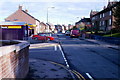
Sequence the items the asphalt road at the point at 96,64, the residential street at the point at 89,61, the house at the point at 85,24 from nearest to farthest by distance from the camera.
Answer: the asphalt road at the point at 96,64 → the residential street at the point at 89,61 → the house at the point at 85,24

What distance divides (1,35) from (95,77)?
2382 cm

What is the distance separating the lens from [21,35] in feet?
99.2

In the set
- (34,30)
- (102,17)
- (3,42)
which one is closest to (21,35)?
(3,42)

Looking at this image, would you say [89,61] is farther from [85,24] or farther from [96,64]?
[85,24]

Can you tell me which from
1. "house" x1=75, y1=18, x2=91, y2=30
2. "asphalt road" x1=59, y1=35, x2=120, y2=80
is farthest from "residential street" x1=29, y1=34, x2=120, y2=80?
"house" x1=75, y1=18, x2=91, y2=30

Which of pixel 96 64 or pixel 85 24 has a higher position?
pixel 85 24

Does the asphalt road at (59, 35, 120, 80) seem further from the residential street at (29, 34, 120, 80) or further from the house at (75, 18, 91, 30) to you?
the house at (75, 18, 91, 30)

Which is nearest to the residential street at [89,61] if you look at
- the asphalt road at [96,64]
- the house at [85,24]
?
the asphalt road at [96,64]

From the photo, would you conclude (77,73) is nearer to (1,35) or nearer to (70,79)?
(70,79)

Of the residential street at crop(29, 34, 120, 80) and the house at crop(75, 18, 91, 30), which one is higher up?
the house at crop(75, 18, 91, 30)

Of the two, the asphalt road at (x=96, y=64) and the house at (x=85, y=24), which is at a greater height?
the house at (x=85, y=24)

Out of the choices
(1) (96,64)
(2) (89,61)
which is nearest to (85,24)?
(2) (89,61)

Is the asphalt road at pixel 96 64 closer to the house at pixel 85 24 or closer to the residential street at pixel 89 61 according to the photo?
the residential street at pixel 89 61

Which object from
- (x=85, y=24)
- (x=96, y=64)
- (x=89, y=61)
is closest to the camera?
(x=96, y=64)
